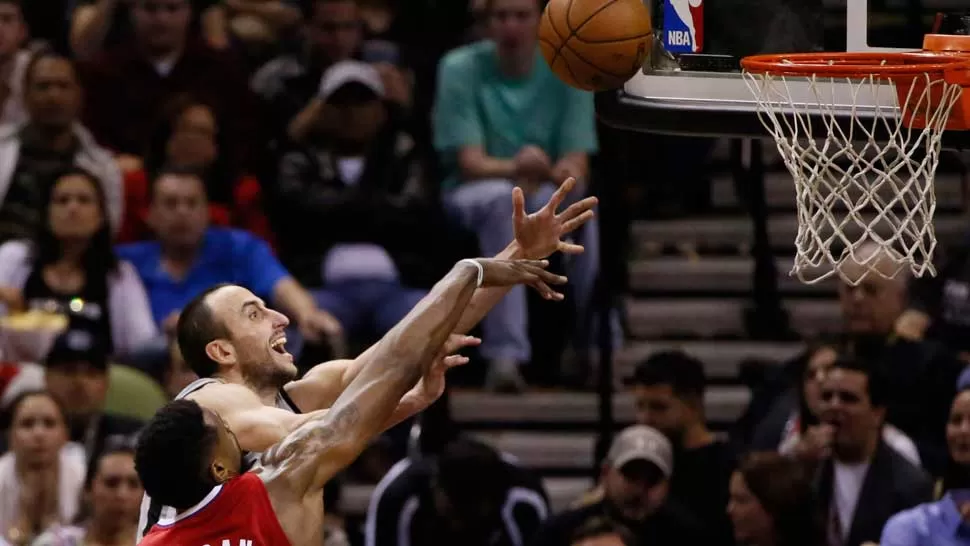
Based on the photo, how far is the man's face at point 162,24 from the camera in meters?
8.94

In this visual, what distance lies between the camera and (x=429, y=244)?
8594mm

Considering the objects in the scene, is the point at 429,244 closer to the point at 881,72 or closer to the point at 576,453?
the point at 576,453

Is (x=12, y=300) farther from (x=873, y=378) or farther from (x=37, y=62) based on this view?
(x=873, y=378)

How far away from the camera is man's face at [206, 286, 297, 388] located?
16.0ft

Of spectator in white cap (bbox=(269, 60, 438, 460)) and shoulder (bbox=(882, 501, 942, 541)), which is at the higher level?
spectator in white cap (bbox=(269, 60, 438, 460))

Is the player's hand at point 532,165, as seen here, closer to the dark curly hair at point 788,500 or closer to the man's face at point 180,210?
the man's face at point 180,210

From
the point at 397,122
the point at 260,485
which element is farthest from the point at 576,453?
the point at 260,485

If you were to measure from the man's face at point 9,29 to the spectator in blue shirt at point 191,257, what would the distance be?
1.43 m

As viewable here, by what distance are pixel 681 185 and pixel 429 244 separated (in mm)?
1654

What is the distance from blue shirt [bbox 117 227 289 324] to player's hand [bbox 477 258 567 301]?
3594mm

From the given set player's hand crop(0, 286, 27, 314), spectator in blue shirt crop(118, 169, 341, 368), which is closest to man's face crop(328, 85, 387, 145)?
spectator in blue shirt crop(118, 169, 341, 368)

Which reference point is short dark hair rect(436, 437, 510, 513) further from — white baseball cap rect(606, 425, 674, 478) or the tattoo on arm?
the tattoo on arm

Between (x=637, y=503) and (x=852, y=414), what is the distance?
845mm

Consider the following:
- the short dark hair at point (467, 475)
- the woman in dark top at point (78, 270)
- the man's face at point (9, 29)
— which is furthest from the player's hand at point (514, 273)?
the man's face at point (9, 29)
